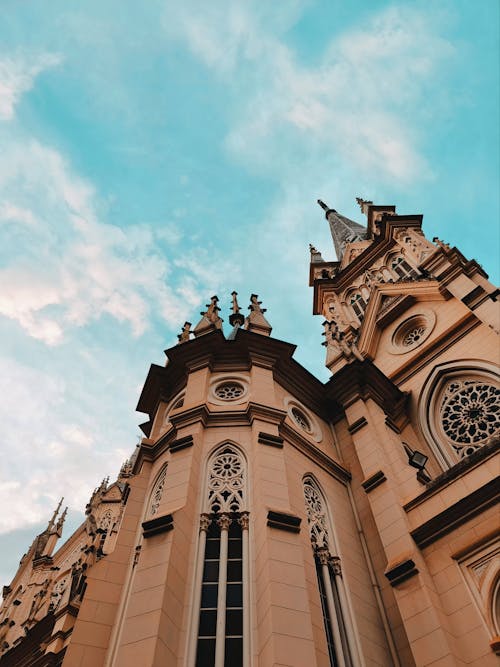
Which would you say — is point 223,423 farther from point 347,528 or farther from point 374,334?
point 374,334

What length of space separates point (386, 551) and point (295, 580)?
9.73ft

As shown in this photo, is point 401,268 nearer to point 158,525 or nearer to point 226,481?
point 226,481

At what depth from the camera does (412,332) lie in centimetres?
1884

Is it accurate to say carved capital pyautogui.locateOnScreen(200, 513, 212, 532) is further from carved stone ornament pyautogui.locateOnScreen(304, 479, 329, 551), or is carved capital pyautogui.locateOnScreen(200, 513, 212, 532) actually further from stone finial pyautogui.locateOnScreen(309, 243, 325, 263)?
stone finial pyautogui.locateOnScreen(309, 243, 325, 263)

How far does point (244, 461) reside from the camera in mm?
11219

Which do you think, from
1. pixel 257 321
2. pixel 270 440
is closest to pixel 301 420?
pixel 270 440

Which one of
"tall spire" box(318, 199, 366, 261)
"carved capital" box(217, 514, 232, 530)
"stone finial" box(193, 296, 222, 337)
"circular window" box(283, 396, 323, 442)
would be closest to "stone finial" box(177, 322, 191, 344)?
"stone finial" box(193, 296, 222, 337)

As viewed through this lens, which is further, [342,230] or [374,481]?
[342,230]

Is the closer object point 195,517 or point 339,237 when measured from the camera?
point 195,517

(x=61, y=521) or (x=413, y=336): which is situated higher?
(x=61, y=521)

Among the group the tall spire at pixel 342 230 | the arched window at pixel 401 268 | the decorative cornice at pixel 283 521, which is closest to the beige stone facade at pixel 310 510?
the decorative cornice at pixel 283 521

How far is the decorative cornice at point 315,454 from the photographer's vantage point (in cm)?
1241

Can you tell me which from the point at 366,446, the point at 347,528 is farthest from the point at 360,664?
the point at 366,446

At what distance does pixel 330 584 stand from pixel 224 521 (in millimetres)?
2503
